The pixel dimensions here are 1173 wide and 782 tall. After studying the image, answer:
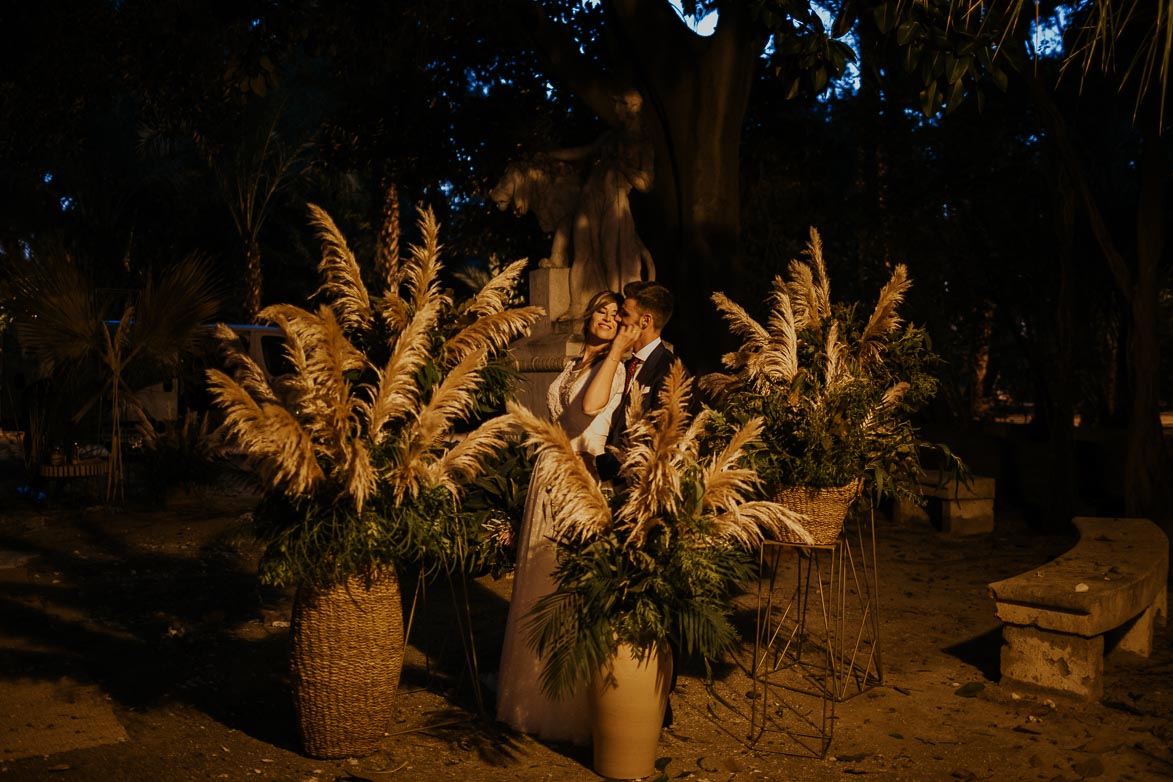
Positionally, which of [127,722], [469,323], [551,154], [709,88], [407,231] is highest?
[407,231]

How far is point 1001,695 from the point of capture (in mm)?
5473

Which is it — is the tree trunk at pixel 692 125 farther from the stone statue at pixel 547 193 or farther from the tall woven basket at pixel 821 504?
the tall woven basket at pixel 821 504

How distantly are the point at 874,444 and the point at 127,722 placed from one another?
137 inches

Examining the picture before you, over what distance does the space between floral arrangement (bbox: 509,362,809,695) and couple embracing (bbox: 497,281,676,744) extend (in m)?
0.64

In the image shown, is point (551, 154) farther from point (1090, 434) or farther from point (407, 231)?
point (407, 231)

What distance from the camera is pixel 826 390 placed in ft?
16.0

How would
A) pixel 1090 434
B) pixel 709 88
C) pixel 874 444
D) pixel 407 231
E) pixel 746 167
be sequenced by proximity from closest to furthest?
pixel 874 444 < pixel 709 88 < pixel 1090 434 < pixel 746 167 < pixel 407 231

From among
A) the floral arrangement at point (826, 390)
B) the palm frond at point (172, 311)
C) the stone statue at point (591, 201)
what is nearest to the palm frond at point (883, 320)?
the floral arrangement at point (826, 390)

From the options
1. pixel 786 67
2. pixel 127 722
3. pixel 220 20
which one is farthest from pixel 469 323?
pixel 220 20

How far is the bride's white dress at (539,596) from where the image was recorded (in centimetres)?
480

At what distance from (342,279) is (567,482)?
53.7 inches

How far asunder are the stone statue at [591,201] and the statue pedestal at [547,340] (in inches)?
4.9

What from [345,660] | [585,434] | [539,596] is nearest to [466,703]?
[539,596]

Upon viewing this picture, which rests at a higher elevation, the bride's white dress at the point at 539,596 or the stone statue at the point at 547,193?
the stone statue at the point at 547,193
